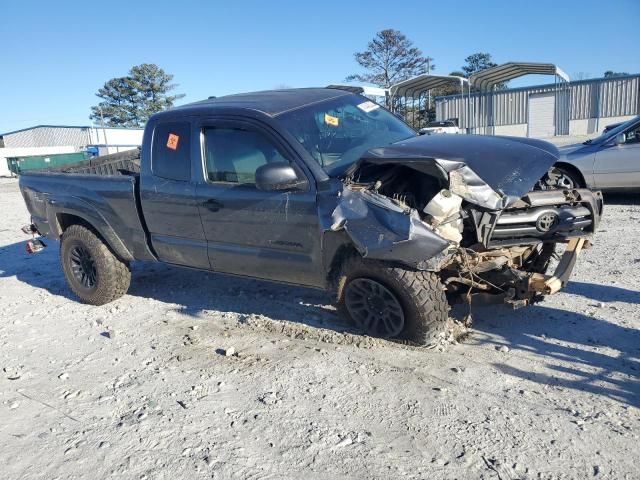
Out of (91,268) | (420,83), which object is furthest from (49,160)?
(91,268)

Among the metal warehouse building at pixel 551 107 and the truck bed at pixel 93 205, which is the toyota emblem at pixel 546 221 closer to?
the truck bed at pixel 93 205

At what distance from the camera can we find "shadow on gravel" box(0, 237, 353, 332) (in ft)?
15.4

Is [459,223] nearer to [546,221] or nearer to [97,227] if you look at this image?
[546,221]

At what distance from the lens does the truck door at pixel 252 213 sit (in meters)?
Answer: 3.86

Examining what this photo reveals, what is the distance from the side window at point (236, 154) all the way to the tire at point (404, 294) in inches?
40.1

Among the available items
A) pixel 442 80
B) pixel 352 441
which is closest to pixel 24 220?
A: pixel 352 441

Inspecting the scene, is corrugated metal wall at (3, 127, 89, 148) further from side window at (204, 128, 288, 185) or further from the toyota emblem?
the toyota emblem

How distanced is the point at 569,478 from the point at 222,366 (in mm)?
2345

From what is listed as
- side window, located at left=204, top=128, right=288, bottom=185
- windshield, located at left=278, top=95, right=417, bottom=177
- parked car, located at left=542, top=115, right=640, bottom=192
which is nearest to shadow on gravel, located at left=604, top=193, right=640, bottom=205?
parked car, located at left=542, top=115, right=640, bottom=192

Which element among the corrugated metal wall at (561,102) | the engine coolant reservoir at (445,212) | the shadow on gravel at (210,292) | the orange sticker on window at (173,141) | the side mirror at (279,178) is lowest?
the shadow on gravel at (210,292)

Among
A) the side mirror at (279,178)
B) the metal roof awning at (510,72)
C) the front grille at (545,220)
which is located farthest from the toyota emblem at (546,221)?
the metal roof awning at (510,72)

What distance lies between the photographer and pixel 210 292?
5.53 metres

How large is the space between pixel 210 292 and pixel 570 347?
11.5 feet

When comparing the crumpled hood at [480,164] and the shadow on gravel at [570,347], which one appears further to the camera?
the crumpled hood at [480,164]
